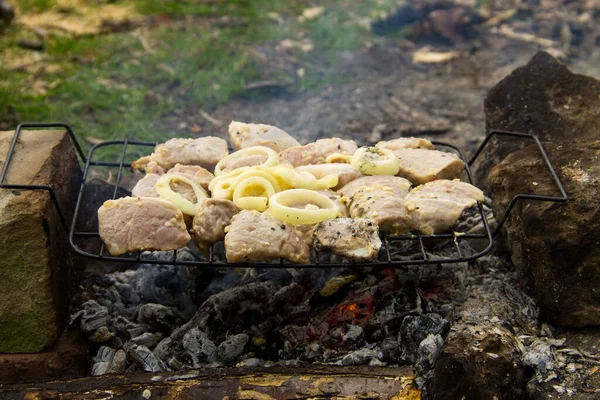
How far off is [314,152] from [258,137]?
1.38 ft

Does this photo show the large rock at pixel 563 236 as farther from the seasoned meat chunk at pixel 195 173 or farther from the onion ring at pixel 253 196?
the seasoned meat chunk at pixel 195 173

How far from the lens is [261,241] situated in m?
3.32

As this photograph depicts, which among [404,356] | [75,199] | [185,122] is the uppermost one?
[75,199]

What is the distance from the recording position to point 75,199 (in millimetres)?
4219

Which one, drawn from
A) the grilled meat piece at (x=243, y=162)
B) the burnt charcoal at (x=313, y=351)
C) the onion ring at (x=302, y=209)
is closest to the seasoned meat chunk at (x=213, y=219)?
the onion ring at (x=302, y=209)

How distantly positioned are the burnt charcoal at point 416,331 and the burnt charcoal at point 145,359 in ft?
4.84

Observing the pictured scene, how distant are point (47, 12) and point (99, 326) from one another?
6.84 metres

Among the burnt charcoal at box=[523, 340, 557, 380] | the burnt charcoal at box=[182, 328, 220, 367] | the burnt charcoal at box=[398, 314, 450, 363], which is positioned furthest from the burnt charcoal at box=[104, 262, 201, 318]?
the burnt charcoal at box=[523, 340, 557, 380]

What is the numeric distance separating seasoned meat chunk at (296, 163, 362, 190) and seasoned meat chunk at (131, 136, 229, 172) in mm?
631

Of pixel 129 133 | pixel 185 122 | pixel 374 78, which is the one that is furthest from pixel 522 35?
pixel 129 133

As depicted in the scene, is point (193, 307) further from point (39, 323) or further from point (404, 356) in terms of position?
point (404, 356)

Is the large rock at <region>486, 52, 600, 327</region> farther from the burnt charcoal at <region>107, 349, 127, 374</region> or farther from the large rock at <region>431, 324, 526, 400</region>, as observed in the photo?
the burnt charcoal at <region>107, 349, 127, 374</region>

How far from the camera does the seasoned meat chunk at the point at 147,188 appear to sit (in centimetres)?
373

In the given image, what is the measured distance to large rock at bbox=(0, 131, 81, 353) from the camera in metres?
3.48
